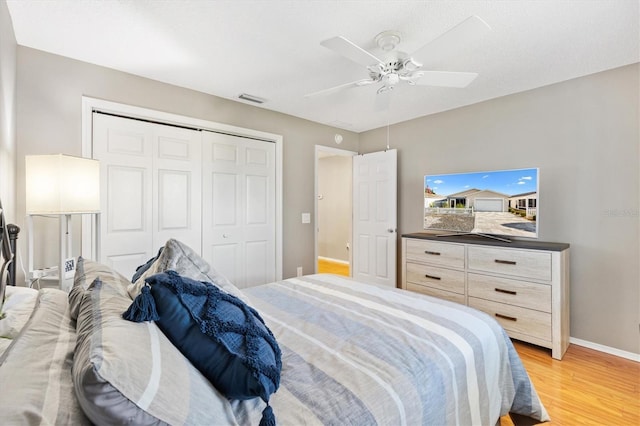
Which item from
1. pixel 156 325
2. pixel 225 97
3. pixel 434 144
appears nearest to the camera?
pixel 156 325

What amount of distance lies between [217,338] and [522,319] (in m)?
2.87

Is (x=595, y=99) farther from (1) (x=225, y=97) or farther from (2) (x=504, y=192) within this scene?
(1) (x=225, y=97)

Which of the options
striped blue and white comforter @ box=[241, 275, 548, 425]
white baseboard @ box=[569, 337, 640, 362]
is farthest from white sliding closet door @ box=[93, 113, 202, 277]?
white baseboard @ box=[569, 337, 640, 362]

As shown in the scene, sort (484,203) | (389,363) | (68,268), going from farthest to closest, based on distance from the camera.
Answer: (484,203) < (68,268) < (389,363)

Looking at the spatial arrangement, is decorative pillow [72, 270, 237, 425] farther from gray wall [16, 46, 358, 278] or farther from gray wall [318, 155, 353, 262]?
gray wall [318, 155, 353, 262]

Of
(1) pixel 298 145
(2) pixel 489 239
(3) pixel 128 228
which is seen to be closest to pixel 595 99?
(2) pixel 489 239

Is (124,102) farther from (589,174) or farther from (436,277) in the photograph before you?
(589,174)

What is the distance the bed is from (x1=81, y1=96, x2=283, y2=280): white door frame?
1292 millimetres

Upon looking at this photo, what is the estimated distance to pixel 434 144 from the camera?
391 centimetres

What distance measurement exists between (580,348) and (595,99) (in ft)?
7.48

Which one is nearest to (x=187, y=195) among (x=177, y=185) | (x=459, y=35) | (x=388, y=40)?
(x=177, y=185)

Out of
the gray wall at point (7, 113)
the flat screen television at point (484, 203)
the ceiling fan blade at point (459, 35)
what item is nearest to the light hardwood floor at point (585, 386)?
the flat screen television at point (484, 203)

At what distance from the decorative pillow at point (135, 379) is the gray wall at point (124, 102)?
2.31 meters

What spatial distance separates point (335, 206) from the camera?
6.90 metres
